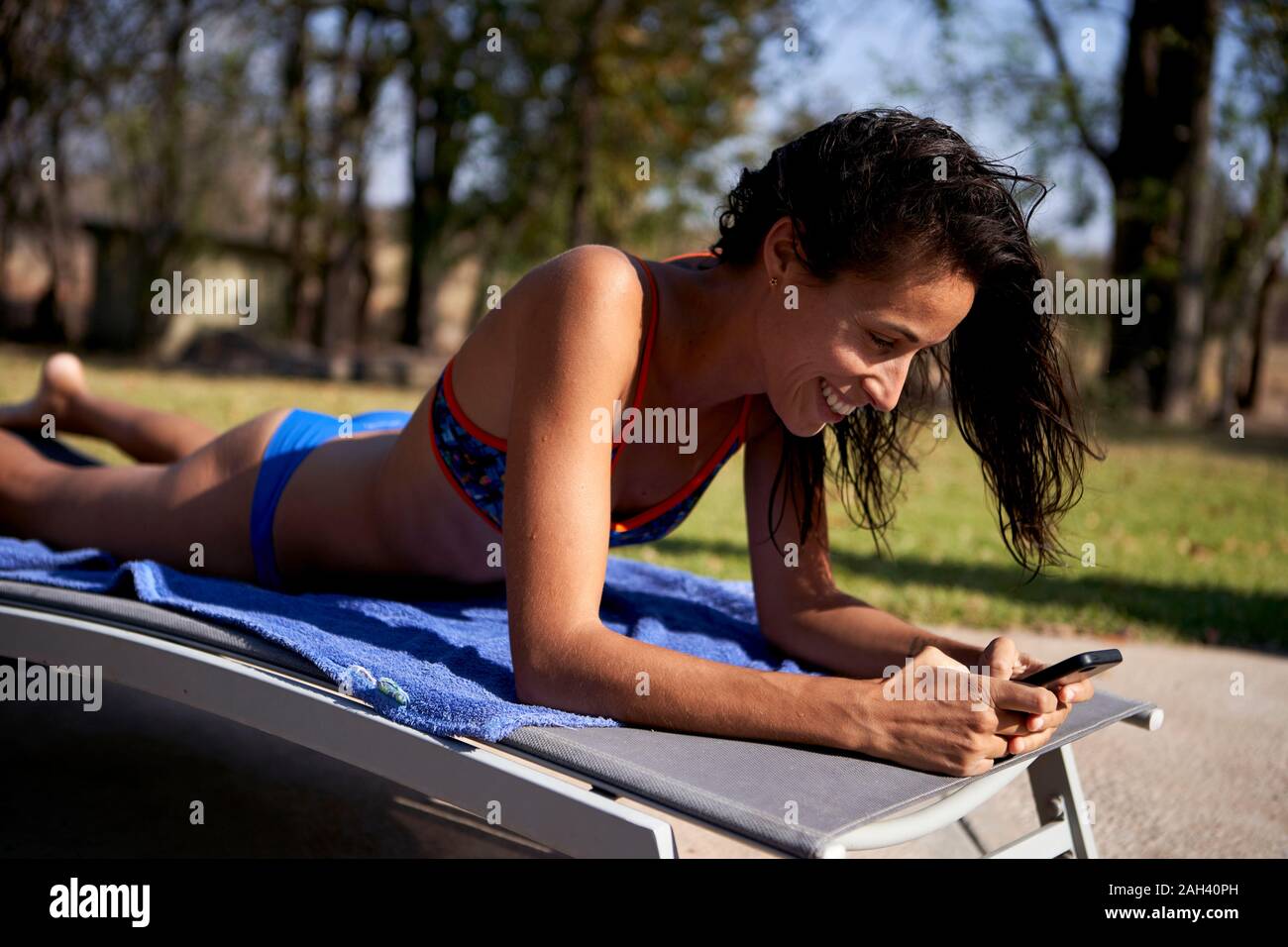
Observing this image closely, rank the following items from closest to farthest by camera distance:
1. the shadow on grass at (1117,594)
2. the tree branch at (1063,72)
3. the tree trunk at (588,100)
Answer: the shadow on grass at (1117,594)
the tree trunk at (588,100)
the tree branch at (1063,72)

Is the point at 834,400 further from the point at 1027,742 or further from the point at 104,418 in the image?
the point at 104,418

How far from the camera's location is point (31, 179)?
62.0 feet

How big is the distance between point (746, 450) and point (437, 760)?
45.1 inches

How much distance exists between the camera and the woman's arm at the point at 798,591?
8.01ft

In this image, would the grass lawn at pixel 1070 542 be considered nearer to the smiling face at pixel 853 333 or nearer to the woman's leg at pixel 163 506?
the smiling face at pixel 853 333

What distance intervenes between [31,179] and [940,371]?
2025cm

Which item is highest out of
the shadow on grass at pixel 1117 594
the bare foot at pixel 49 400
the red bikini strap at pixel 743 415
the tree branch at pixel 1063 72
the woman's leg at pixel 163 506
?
the tree branch at pixel 1063 72

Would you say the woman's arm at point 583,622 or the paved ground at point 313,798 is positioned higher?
the woman's arm at point 583,622

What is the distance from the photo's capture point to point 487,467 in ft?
7.75

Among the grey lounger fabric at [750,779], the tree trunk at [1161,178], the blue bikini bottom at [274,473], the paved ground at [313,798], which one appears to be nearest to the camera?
the grey lounger fabric at [750,779]

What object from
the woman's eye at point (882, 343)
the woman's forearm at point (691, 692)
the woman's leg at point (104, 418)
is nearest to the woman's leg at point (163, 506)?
the woman's leg at point (104, 418)

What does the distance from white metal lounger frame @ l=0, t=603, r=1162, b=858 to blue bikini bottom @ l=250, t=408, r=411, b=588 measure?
545 millimetres

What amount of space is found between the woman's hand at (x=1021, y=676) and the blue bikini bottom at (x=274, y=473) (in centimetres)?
170
